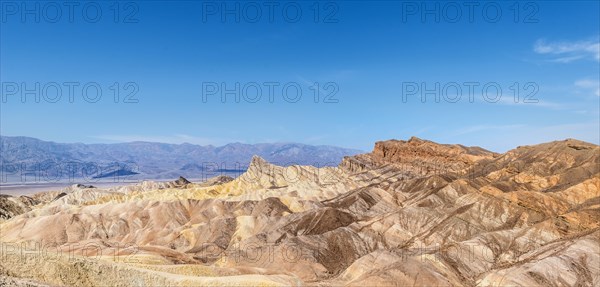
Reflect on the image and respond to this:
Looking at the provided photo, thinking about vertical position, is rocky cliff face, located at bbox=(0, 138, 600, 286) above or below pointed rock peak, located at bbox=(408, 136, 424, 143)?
below

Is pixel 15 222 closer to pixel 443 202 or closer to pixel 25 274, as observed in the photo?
pixel 25 274

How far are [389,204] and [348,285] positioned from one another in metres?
45.2

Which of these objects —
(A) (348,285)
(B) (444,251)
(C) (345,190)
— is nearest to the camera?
(A) (348,285)

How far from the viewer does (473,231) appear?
68750 mm

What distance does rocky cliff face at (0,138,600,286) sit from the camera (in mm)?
47344

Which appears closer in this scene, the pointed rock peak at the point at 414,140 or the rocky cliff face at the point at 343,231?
the rocky cliff face at the point at 343,231

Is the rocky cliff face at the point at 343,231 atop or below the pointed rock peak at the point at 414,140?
below

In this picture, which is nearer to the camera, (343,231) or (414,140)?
(343,231)

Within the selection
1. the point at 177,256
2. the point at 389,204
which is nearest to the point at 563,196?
the point at 389,204

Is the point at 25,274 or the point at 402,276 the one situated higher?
the point at 25,274

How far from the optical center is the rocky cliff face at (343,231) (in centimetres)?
4734

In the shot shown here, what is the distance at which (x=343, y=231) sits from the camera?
68.6 meters

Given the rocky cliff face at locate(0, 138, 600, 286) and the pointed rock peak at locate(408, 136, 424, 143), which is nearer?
the rocky cliff face at locate(0, 138, 600, 286)

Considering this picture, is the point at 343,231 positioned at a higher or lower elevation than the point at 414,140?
lower
